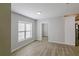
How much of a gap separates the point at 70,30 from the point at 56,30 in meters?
1.16

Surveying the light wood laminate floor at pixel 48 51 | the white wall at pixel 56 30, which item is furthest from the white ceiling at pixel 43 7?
the white wall at pixel 56 30

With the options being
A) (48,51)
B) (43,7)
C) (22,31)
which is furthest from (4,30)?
(22,31)

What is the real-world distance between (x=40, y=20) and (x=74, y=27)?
3.22 meters

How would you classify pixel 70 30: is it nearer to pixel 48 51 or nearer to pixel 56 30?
pixel 56 30

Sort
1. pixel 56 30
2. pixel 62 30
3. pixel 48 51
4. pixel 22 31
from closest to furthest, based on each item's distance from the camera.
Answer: pixel 48 51 < pixel 22 31 < pixel 62 30 < pixel 56 30

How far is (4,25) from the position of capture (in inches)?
35.9

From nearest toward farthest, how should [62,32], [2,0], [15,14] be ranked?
1. [2,0]
2. [15,14]
3. [62,32]

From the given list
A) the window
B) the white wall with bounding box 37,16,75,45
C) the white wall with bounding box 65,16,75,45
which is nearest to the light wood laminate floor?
the window

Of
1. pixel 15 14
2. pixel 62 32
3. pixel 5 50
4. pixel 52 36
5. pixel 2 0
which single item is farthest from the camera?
pixel 52 36

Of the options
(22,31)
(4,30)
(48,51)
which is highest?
(4,30)

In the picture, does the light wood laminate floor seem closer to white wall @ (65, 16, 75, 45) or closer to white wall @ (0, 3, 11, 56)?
white wall @ (65, 16, 75, 45)

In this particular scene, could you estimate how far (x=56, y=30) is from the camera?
7836 mm

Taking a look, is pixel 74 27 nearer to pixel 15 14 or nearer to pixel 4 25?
pixel 15 14

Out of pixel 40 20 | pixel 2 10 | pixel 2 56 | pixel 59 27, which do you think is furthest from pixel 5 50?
pixel 40 20
